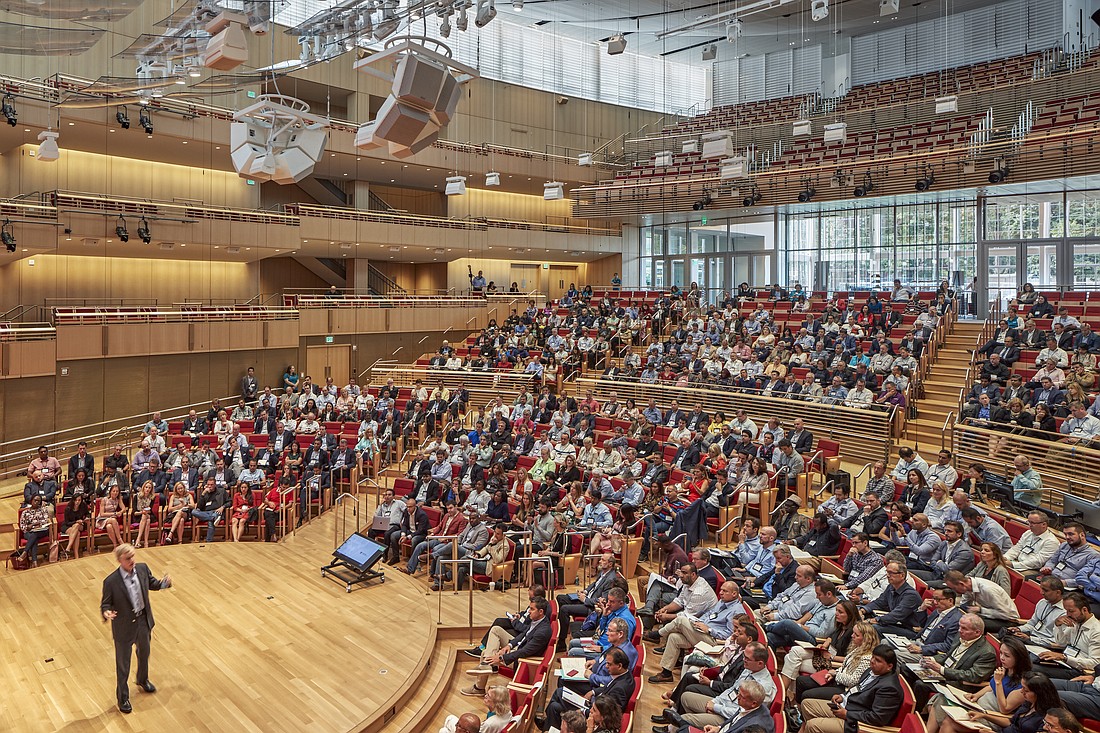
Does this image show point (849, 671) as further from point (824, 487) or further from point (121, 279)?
point (121, 279)

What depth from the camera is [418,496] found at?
33.6 ft

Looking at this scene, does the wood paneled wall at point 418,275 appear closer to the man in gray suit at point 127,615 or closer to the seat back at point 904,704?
the man in gray suit at point 127,615

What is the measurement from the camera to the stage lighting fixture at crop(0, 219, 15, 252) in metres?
14.0

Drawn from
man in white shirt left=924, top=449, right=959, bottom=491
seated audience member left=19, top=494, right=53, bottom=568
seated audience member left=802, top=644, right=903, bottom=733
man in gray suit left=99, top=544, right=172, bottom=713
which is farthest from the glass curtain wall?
man in gray suit left=99, top=544, right=172, bottom=713

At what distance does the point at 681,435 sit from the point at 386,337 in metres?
12.4

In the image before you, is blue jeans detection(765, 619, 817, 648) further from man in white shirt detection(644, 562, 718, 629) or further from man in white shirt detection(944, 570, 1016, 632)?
man in white shirt detection(944, 570, 1016, 632)

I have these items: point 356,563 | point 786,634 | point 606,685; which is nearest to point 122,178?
point 356,563

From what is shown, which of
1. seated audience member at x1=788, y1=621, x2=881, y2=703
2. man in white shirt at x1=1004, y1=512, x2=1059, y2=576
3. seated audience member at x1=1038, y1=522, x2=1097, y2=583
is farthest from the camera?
man in white shirt at x1=1004, y1=512, x2=1059, y2=576

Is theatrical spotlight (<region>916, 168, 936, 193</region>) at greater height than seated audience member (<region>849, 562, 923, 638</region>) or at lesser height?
greater

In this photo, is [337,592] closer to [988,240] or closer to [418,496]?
[418,496]

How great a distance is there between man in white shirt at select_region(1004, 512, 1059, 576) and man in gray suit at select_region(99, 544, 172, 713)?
6674 mm

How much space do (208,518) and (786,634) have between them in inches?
299

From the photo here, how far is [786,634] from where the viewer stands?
5.66m

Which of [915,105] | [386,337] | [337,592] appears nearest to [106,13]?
[337,592]
